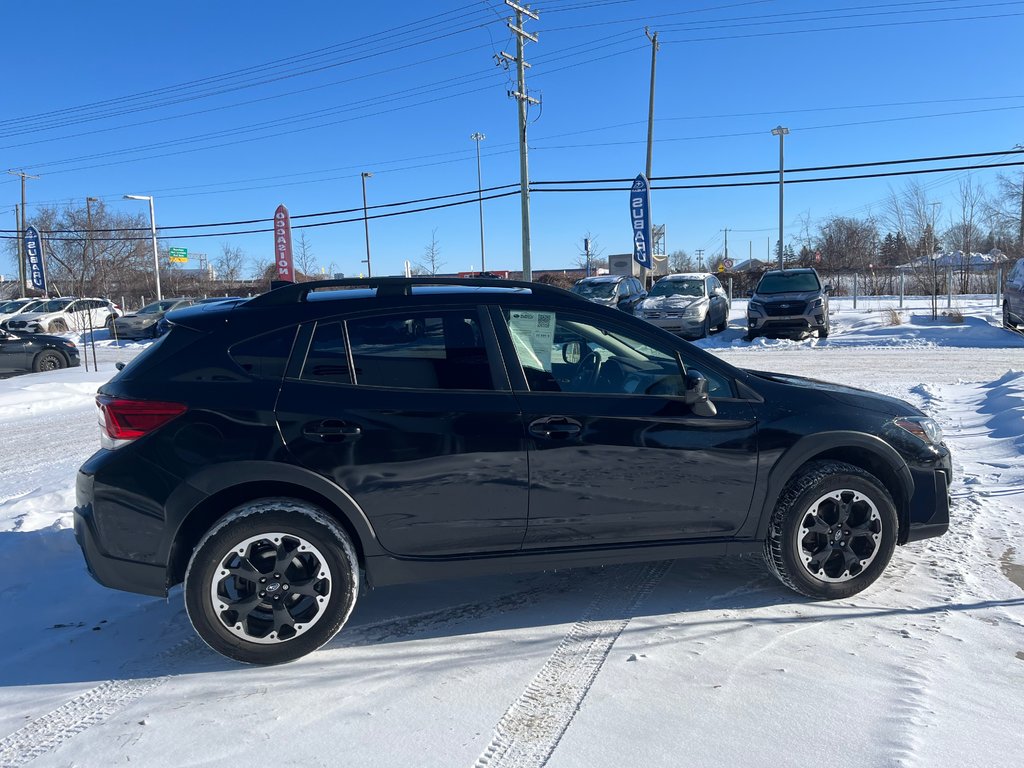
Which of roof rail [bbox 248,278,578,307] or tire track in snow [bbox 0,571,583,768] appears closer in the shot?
tire track in snow [bbox 0,571,583,768]

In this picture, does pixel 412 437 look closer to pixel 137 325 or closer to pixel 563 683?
pixel 563 683

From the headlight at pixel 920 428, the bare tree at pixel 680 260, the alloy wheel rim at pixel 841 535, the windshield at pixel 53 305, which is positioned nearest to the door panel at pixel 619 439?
the alloy wheel rim at pixel 841 535

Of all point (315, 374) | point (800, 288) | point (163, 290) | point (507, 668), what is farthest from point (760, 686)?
point (163, 290)

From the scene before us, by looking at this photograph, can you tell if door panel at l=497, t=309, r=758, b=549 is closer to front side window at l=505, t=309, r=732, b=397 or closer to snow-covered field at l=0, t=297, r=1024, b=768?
front side window at l=505, t=309, r=732, b=397

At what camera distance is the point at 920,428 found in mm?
4246

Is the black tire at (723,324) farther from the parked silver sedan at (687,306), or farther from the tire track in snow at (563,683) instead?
the tire track in snow at (563,683)

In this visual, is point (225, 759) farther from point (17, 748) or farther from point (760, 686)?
point (760, 686)

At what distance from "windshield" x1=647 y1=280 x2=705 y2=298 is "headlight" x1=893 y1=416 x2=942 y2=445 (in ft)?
59.5

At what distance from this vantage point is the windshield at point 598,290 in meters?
24.9

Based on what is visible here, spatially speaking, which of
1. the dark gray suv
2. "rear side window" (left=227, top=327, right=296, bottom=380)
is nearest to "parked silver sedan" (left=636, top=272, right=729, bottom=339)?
the dark gray suv

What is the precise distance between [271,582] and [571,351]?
6.19ft

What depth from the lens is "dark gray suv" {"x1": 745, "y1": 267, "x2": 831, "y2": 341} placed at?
1998cm

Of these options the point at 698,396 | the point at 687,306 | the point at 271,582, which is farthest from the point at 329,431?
the point at 687,306

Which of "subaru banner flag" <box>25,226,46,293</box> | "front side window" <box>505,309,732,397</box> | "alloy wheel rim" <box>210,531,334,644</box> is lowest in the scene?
"alloy wheel rim" <box>210,531,334,644</box>
